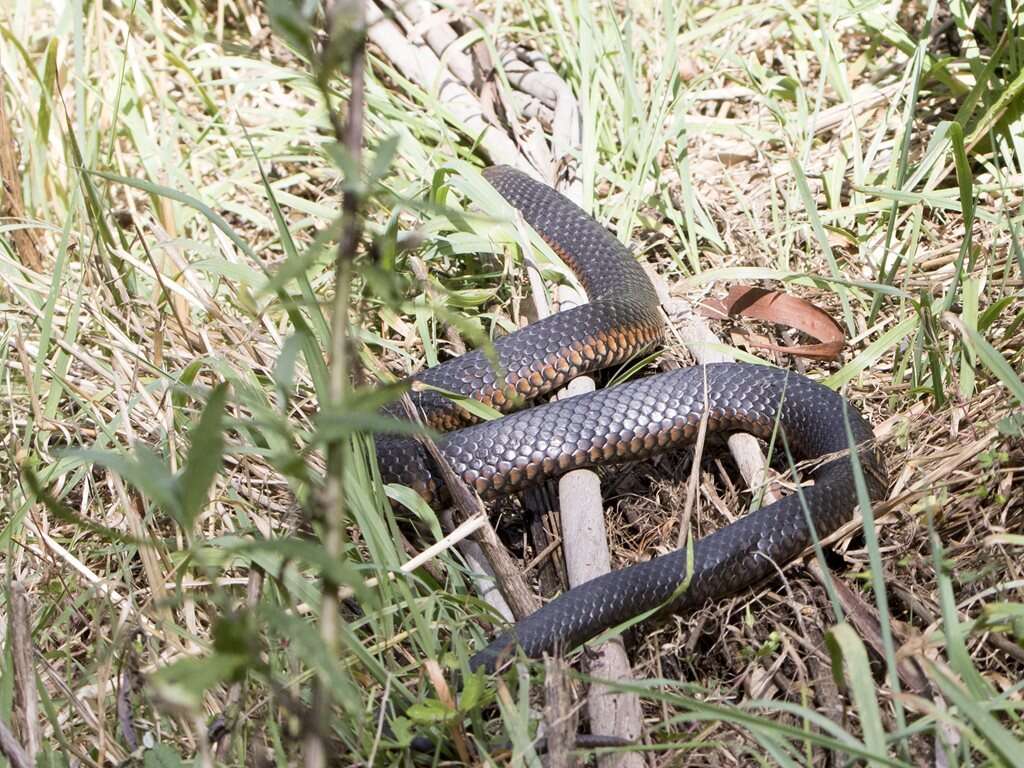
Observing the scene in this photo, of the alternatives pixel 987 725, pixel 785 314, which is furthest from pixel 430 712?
pixel 785 314

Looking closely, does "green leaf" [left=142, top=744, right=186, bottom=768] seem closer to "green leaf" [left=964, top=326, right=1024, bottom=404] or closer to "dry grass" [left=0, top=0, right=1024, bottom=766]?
"dry grass" [left=0, top=0, right=1024, bottom=766]

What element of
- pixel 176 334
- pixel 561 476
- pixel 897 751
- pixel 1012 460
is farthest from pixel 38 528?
pixel 1012 460

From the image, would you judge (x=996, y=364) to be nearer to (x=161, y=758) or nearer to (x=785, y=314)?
(x=785, y=314)

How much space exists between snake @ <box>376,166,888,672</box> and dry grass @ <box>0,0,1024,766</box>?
126 mm

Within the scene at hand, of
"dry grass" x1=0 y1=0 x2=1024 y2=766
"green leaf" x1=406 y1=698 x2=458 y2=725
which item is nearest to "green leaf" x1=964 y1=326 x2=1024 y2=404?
"dry grass" x1=0 y1=0 x2=1024 y2=766

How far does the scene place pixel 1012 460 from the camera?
292cm

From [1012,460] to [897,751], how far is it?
1082 millimetres

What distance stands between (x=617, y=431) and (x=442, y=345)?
3.09 ft

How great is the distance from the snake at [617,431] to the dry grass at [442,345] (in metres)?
0.13

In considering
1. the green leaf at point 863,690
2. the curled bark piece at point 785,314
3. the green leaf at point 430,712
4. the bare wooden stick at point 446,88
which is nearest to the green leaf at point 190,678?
the green leaf at point 430,712

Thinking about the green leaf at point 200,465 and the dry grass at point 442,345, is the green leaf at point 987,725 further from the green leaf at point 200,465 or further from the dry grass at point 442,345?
the green leaf at point 200,465

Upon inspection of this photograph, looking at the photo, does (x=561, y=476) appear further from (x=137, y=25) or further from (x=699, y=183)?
(x=137, y=25)

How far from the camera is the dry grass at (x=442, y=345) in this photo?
2180 mm

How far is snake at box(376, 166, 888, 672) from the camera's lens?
273cm
